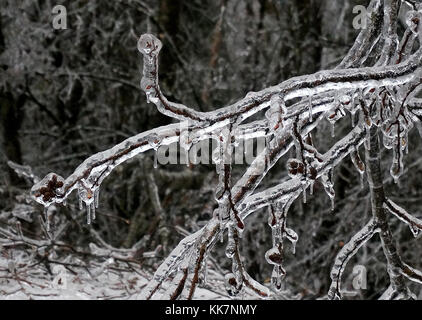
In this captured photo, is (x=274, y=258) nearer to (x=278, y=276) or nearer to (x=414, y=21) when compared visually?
(x=278, y=276)

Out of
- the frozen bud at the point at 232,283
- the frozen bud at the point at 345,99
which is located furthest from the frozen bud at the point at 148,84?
the frozen bud at the point at 345,99

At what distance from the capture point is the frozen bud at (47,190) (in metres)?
1.45

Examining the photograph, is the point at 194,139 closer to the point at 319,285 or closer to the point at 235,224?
the point at 235,224

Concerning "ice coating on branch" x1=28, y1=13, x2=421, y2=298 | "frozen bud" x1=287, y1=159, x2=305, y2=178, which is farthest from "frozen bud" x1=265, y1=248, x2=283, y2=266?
"frozen bud" x1=287, y1=159, x2=305, y2=178

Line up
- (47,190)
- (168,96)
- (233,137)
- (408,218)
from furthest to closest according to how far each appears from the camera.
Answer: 1. (168,96)
2. (408,218)
3. (233,137)
4. (47,190)

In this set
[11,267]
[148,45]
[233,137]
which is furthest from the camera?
[11,267]

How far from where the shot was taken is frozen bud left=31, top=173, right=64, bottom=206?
1451 millimetres

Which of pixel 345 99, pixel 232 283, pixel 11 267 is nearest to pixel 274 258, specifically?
pixel 232 283

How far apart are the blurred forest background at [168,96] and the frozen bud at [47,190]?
5154 millimetres

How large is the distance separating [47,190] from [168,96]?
262 inches

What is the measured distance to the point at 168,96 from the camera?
26.3 ft

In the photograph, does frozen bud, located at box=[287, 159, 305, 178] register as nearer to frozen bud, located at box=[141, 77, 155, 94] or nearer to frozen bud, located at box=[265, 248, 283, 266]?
frozen bud, located at box=[265, 248, 283, 266]
